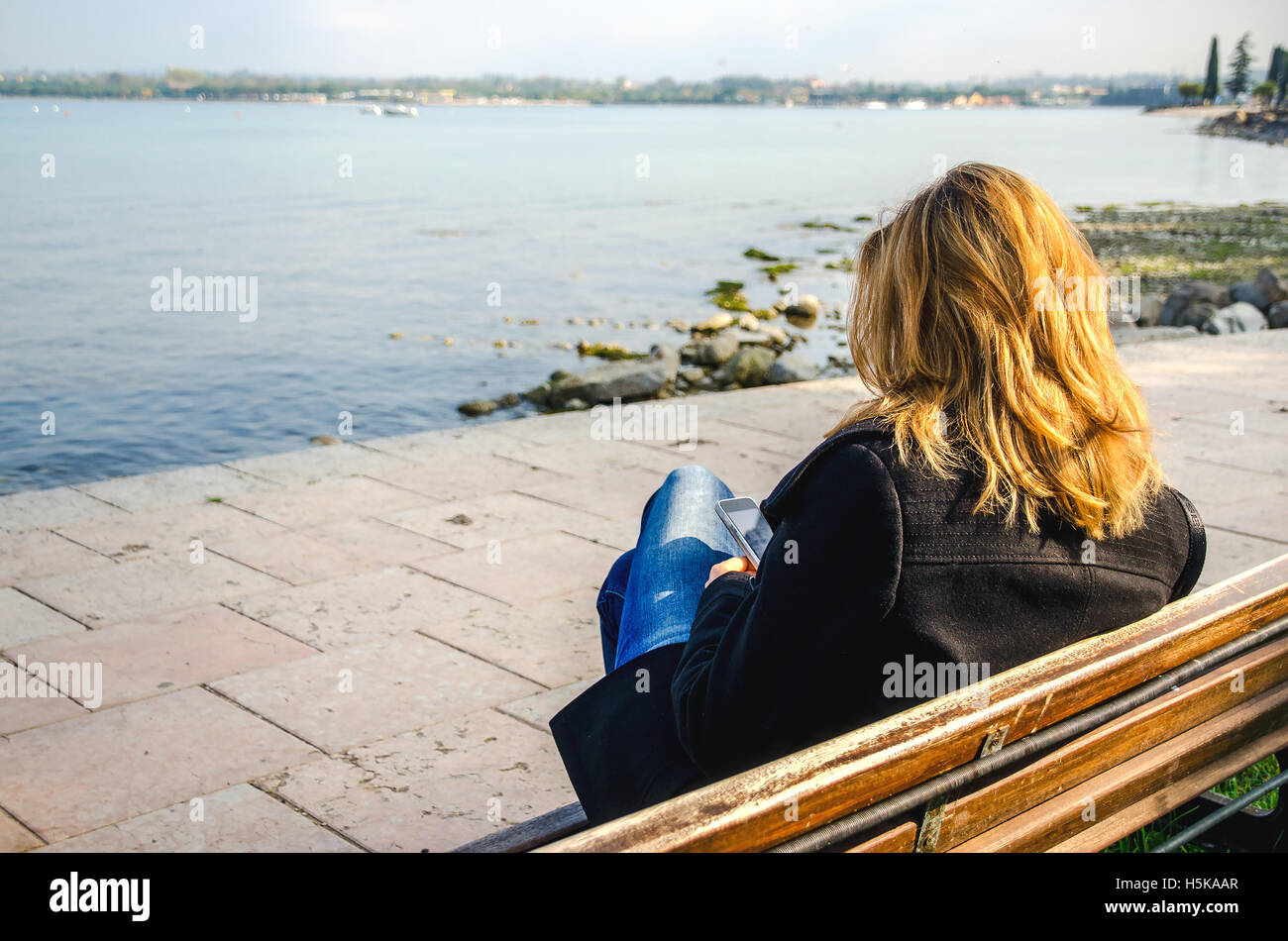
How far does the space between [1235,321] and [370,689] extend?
1172cm

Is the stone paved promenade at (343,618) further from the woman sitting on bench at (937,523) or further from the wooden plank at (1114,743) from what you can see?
the woman sitting on bench at (937,523)

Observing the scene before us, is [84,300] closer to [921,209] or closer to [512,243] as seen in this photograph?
[512,243]

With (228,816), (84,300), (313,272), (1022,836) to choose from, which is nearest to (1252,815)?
(1022,836)

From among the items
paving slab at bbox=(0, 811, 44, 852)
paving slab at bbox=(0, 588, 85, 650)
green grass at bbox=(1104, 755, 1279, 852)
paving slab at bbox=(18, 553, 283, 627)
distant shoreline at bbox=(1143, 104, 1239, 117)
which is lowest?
paving slab at bbox=(0, 811, 44, 852)

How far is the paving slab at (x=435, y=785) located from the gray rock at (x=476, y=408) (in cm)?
813

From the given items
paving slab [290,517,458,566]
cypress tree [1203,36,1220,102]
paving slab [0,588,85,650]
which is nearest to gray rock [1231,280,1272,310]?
paving slab [290,517,458,566]

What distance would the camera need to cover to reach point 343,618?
3.94 m

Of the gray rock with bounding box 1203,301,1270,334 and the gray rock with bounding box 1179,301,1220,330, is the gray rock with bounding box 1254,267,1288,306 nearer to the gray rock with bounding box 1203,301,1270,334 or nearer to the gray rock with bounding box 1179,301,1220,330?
the gray rock with bounding box 1179,301,1220,330

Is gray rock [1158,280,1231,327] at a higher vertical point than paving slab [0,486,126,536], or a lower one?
higher

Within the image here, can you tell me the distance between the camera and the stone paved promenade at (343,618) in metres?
2.83

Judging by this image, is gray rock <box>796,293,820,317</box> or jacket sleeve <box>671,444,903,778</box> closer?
jacket sleeve <box>671,444,903,778</box>

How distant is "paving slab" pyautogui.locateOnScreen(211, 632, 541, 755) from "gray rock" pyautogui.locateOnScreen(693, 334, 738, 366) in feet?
30.8

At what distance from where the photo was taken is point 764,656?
1519 mm

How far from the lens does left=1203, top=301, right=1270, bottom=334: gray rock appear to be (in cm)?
1223
